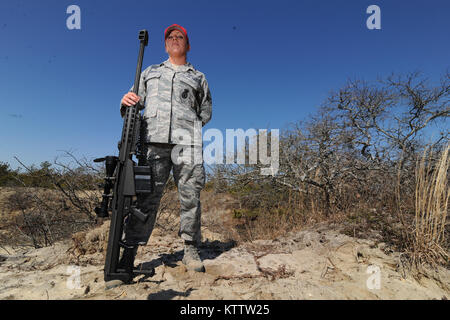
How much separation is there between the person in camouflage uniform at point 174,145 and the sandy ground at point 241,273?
38 centimetres

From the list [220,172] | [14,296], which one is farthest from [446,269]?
[220,172]

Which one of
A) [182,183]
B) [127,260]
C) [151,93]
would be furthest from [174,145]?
[127,260]

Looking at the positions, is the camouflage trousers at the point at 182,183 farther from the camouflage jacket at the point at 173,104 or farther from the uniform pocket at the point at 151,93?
the uniform pocket at the point at 151,93

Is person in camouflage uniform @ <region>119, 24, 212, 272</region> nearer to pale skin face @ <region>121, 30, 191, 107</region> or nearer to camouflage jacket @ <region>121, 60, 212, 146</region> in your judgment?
camouflage jacket @ <region>121, 60, 212, 146</region>

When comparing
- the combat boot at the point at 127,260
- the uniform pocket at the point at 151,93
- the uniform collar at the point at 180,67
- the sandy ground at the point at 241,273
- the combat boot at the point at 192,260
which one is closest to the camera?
the sandy ground at the point at 241,273

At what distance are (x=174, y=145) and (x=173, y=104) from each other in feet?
1.41

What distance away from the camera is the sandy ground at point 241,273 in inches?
71.0

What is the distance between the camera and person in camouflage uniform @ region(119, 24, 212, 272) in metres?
2.32

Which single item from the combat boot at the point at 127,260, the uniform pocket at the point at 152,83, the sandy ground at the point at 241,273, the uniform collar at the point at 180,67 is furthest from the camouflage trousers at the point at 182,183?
the uniform collar at the point at 180,67

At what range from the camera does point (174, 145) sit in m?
2.40

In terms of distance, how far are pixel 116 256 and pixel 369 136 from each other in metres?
6.87

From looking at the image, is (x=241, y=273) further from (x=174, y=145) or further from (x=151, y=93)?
(x=151, y=93)

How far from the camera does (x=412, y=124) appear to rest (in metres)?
7.07
